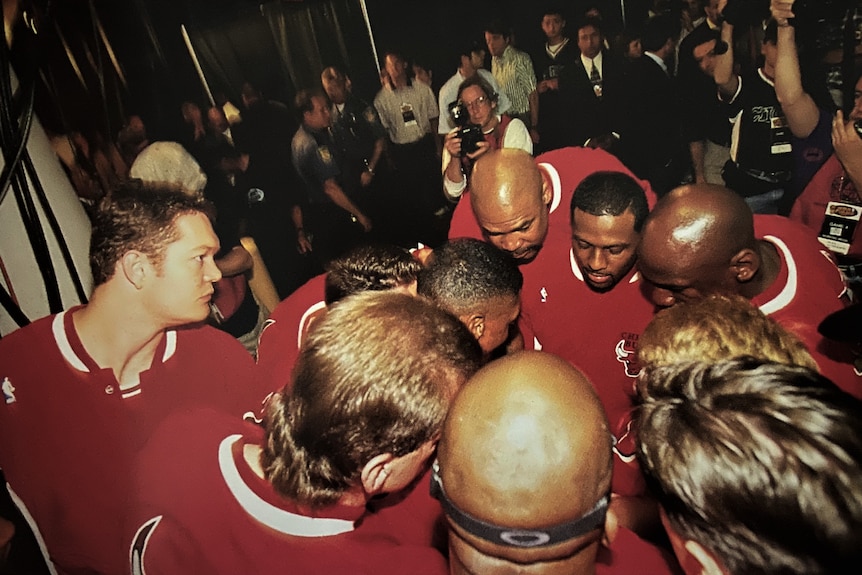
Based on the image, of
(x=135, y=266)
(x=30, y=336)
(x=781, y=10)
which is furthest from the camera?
(x=30, y=336)

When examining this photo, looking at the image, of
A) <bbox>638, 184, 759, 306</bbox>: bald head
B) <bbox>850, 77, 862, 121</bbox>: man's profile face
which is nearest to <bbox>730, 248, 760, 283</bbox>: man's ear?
<bbox>638, 184, 759, 306</bbox>: bald head

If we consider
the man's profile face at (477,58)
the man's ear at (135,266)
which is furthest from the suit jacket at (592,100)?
the man's ear at (135,266)

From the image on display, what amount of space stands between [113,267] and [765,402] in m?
1.79

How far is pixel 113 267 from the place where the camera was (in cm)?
188

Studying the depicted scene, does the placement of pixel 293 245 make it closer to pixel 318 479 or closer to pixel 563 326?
pixel 318 479

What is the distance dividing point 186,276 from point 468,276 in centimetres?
85

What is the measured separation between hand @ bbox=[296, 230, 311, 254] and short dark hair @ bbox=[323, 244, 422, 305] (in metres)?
0.08

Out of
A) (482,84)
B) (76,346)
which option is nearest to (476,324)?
(482,84)

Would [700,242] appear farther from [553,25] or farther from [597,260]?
[553,25]

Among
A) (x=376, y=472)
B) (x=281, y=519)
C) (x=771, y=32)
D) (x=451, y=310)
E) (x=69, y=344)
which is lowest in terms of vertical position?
(x=281, y=519)

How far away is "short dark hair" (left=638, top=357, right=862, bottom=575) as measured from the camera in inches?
46.8

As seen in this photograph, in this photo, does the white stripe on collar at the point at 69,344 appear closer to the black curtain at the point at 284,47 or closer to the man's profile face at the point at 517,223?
the black curtain at the point at 284,47

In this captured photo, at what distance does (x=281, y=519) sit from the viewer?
6.07ft

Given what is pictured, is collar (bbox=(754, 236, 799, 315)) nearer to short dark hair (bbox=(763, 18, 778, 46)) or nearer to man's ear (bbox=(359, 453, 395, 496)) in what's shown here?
short dark hair (bbox=(763, 18, 778, 46))
